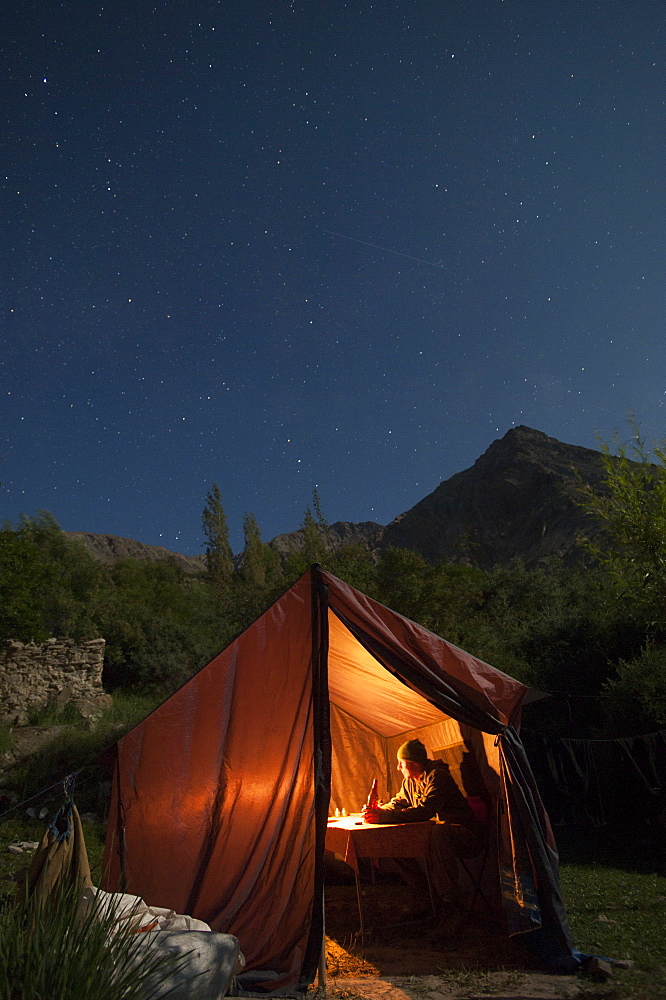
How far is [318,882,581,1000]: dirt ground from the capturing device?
3.15m

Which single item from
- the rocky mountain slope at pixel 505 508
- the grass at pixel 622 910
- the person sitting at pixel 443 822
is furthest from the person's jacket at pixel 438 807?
the rocky mountain slope at pixel 505 508

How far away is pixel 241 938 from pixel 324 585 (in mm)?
2008

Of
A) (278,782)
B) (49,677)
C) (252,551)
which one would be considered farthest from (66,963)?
(252,551)

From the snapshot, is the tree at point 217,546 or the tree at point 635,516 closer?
the tree at point 635,516

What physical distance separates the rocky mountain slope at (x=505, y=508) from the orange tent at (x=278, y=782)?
3542 centimetres

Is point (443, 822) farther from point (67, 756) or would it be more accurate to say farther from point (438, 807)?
point (67, 756)

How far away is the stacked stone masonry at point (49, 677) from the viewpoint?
45.1ft

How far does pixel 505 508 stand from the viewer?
5303cm

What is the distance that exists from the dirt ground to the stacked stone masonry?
10.9 metres

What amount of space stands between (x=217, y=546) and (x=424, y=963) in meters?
28.6

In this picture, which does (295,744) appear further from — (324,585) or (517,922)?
(517,922)

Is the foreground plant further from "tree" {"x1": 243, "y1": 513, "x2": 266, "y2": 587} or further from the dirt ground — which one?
"tree" {"x1": 243, "y1": 513, "x2": 266, "y2": 587}

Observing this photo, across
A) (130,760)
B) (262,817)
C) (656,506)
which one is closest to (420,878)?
(262,817)

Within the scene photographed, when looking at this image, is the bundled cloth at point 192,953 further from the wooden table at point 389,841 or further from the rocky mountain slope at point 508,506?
the rocky mountain slope at point 508,506
